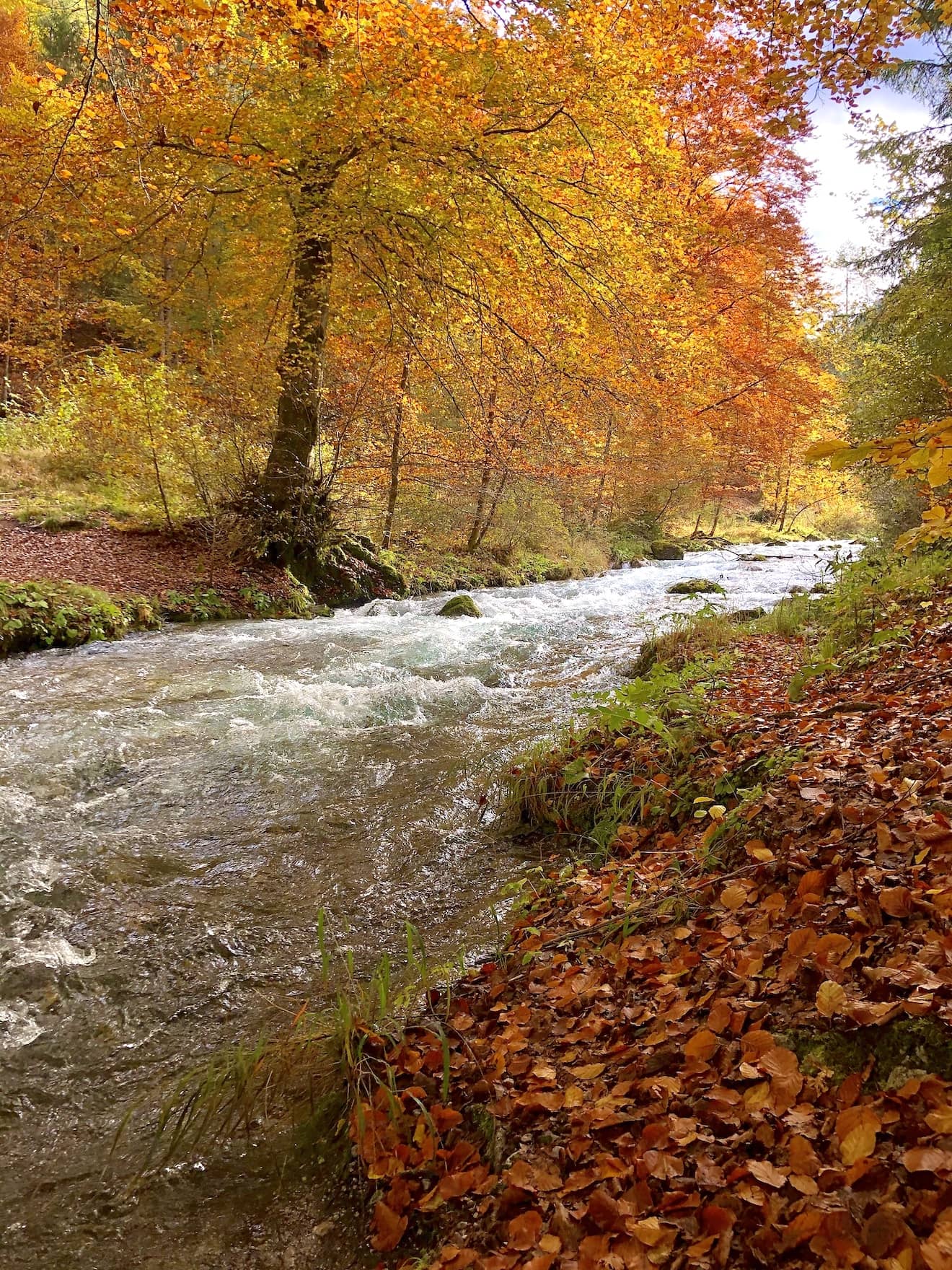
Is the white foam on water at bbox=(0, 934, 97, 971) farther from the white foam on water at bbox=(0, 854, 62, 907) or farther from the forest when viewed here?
the white foam on water at bbox=(0, 854, 62, 907)

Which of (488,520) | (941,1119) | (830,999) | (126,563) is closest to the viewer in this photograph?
(941,1119)

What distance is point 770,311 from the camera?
18.2 meters

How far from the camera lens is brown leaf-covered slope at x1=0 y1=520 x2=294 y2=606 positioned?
893cm

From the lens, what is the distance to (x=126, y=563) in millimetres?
9906

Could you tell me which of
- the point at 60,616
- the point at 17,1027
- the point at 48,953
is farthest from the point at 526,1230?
the point at 60,616

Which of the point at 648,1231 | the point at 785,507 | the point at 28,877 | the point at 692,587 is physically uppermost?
the point at 785,507

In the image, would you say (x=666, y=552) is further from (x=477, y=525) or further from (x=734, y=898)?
(x=734, y=898)

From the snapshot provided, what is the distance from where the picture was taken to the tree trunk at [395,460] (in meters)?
12.7

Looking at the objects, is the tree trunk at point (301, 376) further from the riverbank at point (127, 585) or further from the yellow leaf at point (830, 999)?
the yellow leaf at point (830, 999)

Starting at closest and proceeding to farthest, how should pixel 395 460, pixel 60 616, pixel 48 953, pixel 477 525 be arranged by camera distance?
pixel 48 953 < pixel 60 616 < pixel 395 460 < pixel 477 525

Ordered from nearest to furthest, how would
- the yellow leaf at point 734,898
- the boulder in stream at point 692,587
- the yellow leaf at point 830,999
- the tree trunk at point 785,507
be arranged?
1. the yellow leaf at point 830,999
2. the yellow leaf at point 734,898
3. the boulder in stream at point 692,587
4. the tree trunk at point 785,507

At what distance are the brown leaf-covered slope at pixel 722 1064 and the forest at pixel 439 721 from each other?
0.01 meters

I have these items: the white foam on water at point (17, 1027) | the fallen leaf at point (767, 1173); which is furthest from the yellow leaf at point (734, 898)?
the white foam on water at point (17, 1027)

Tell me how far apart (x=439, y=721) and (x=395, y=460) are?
8.28 metres
